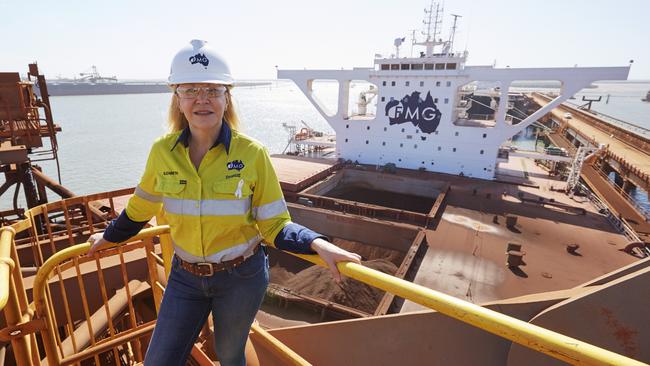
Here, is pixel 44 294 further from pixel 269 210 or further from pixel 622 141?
pixel 622 141

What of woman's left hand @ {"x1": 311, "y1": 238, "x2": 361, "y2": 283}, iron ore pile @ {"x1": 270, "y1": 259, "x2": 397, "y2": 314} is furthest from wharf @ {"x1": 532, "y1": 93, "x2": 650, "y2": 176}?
woman's left hand @ {"x1": 311, "y1": 238, "x2": 361, "y2": 283}

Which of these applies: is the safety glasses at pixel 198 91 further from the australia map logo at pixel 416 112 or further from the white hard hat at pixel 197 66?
the australia map logo at pixel 416 112

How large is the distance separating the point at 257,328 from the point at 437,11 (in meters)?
22.5

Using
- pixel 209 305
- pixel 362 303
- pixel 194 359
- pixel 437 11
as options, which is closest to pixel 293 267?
pixel 362 303

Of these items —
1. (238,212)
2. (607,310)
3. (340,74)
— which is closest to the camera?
(238,212)

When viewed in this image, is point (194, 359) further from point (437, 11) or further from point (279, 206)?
point (437, 11)

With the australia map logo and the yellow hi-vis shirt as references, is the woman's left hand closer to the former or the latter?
the yellow hi-vis shirt

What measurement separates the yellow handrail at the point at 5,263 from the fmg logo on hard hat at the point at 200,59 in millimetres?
1620

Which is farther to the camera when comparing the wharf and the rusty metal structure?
the wharf

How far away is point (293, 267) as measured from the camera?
1283 cm

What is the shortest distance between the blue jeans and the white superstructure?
1881 centimetres

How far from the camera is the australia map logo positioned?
762 inches

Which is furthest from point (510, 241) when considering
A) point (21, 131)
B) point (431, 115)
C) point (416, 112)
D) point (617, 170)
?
point (617, 170)

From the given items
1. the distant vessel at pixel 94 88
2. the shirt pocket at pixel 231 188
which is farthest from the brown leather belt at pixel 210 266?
the distant vessel at pixel 94 88
